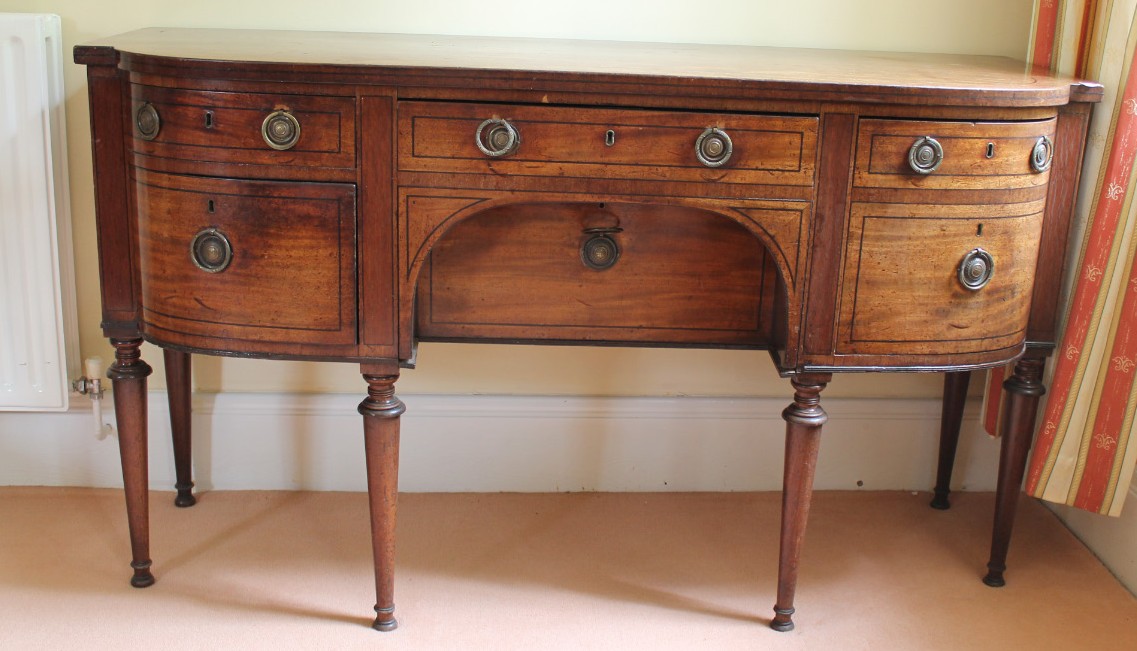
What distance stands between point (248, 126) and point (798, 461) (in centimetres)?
89

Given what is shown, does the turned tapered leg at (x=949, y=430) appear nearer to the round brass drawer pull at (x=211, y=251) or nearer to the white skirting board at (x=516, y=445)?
the white skirting board at (x=516, y=445)

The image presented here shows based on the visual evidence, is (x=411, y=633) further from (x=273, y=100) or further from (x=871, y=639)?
(x=273, y=100)

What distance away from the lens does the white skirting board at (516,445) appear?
2164mm

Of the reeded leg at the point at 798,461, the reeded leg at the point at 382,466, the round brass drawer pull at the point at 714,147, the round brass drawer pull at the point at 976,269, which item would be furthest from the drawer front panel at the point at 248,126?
the round brass drawer pull at the point at 976,269

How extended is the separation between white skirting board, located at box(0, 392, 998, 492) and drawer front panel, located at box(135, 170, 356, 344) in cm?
59

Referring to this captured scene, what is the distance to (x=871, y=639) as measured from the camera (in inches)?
69.4

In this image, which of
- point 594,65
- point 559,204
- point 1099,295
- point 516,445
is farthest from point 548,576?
point 1099,295

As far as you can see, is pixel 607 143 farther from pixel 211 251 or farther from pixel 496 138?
pixel 211 251

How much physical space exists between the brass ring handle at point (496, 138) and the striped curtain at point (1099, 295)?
0.88m

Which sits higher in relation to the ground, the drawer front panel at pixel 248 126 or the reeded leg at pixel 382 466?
the drawer front panel at pixel 248 126

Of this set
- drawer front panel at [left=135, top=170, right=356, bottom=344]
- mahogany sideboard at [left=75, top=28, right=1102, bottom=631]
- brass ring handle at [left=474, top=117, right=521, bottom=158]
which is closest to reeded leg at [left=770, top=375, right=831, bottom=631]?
mahogany sideboard at [left=75, top=28, right=1102, bottom=631]

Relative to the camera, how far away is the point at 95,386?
6.84 ft

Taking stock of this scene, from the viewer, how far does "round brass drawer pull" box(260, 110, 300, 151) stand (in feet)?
4.92

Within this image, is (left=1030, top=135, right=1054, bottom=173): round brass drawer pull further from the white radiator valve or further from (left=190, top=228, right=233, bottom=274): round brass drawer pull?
the white radiator valve
